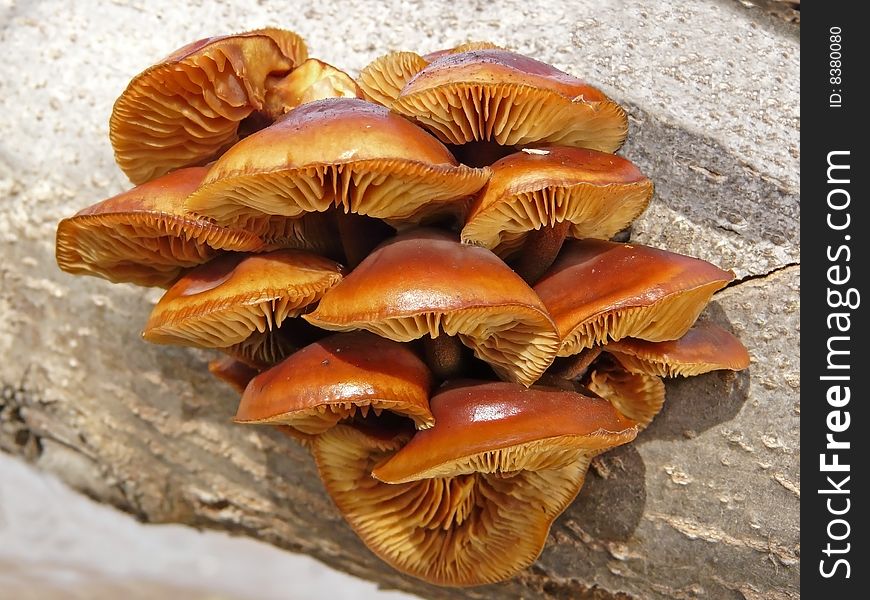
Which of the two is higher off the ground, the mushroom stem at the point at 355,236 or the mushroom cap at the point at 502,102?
the mushroom cap at the point at 502,102

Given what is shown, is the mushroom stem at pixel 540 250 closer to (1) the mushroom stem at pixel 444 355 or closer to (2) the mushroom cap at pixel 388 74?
(1) the mushroom stem at pixel 444 355

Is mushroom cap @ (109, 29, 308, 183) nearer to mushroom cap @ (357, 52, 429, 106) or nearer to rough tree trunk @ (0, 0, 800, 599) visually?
mushroom cap @ (357, 52, 429, 106)

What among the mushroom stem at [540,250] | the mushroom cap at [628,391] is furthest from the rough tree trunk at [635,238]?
the mushroom stem at [540,250]

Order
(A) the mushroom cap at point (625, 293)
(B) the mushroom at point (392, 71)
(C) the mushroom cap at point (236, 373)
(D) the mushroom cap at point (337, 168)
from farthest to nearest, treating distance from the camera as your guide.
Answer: (C) the mushroom cap at point (236, 373) → (B) the mushroom at point (392, 71) → (A) the mushroom cap at point (625, 293) → (D) the mushroom cap at point (337, 168)

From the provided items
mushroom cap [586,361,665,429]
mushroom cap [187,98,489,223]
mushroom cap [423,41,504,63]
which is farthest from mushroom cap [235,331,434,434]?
mushroom cap [423,41,504,63]

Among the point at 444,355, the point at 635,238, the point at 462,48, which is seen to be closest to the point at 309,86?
the point at 462,48

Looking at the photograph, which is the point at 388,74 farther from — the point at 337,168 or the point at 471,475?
the point at 471,475
